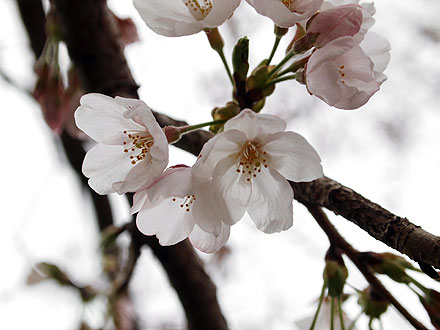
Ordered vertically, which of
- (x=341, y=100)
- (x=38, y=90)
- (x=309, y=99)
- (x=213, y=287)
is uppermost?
(x=341, y=100)

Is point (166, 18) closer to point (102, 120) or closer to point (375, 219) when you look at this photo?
point (102, 120)

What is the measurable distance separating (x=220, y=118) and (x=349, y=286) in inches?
15.3

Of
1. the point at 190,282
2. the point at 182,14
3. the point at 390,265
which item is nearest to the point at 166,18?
the point at 182,14

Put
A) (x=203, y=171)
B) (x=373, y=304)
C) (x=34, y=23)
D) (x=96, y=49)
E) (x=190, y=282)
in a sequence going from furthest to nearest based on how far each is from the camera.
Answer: (x=34, y=23) → (x=190, y=282) → (x=96, y=49) → (x=373, y=304) → (x=203, y=171)

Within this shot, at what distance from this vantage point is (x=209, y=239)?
2.29 ft

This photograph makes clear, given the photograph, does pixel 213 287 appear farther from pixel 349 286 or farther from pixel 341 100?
pixel 341 100

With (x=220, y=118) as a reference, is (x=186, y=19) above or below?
above

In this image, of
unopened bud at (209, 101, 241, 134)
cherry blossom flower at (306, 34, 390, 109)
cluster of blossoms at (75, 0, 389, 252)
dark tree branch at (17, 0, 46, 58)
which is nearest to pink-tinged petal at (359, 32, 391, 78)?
cluster of blossoms at (75, 0, 389, 252)

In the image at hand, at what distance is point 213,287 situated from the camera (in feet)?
4.17

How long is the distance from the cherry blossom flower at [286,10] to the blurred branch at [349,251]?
1.03ft

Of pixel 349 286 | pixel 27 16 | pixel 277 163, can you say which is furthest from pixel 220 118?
pixel 27 16

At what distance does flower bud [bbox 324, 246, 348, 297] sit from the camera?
0.77m

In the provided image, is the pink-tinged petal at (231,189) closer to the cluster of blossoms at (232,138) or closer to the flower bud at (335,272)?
the cluster of blossoms at (232,138)

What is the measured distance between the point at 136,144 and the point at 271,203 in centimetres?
25
